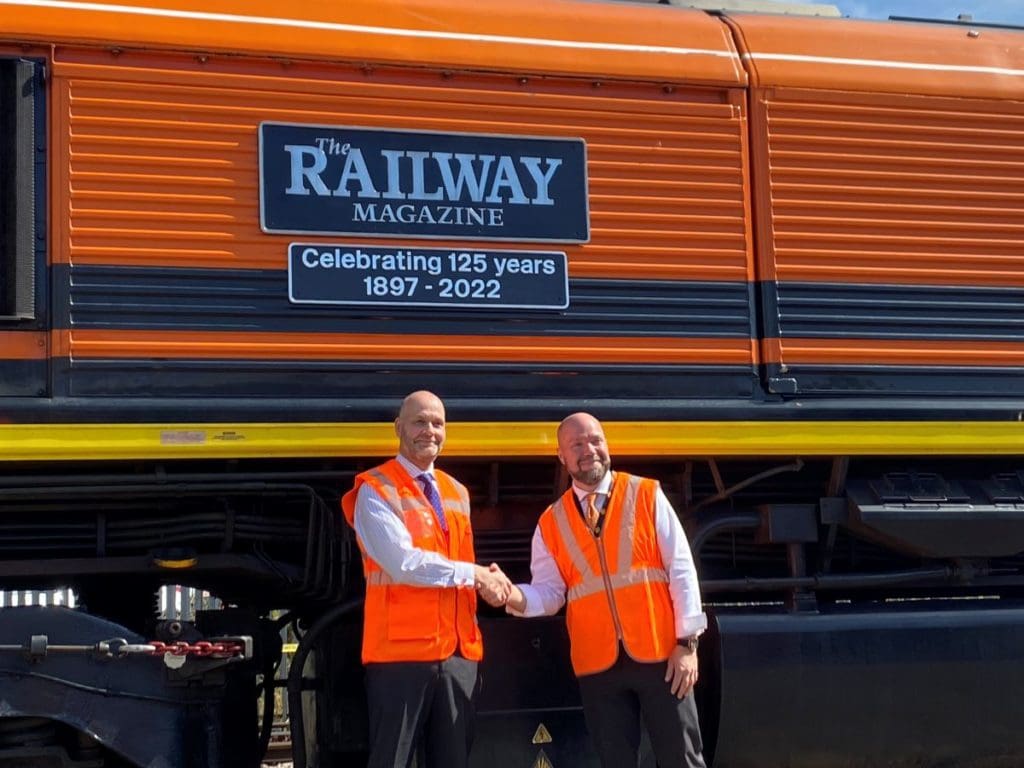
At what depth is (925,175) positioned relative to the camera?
510 cm

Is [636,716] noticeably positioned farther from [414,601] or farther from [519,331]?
[519,331]

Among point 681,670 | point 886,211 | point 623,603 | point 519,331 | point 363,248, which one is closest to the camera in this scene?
point 681,670

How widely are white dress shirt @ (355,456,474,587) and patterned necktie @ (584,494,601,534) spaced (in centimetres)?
46

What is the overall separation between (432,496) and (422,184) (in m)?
1.19

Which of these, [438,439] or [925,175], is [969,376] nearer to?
[925,175]

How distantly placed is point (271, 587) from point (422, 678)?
1.05 m

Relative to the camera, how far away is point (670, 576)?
4113 mm

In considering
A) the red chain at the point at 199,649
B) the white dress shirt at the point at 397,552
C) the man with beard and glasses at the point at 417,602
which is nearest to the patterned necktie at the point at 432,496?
the man with beard and glasses at the point at 417,602

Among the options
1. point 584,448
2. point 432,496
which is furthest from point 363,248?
point 584,448

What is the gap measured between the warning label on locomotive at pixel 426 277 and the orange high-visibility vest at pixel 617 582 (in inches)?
32.6

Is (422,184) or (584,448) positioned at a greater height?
(422,184)

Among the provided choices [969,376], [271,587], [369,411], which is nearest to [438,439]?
[369,411]

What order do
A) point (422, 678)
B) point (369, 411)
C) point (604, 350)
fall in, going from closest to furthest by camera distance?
point (422, 678) → point (369, 411) → point (604, 350)

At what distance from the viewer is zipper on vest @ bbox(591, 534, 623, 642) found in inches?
161
